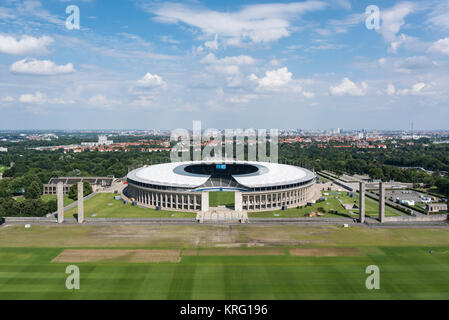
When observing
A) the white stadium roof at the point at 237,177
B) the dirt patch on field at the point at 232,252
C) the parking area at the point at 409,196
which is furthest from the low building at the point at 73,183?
the parking area at the point at 409,196

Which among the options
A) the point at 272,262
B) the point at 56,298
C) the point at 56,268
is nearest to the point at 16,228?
the point at 56,268

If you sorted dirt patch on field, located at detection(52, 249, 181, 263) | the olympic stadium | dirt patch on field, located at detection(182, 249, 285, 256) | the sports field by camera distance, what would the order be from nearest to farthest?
the sports field → dirt patch on field, located at detection(52, 249, 181, 263) → dirt patch on field, located at detection(182, 249, 285, 256) → the olympic stadium

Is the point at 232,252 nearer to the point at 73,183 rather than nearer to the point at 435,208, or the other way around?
the point at 435,208

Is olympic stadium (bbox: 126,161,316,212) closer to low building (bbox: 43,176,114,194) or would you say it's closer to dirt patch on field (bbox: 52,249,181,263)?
low building (bbox: 43,176,114,194)

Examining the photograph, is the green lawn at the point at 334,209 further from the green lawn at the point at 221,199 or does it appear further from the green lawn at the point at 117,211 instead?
the green lawn at the point at 117,211

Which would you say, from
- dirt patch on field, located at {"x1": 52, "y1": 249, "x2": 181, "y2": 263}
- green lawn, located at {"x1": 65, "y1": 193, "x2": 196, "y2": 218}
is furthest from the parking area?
dirt patch on field, located at {"x1": 52, "y1": 249, "x2": 181, "y2": 263}

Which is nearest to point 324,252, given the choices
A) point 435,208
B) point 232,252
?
point 232,252

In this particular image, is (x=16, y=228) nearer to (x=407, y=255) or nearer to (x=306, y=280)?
(x=306, y=280)
